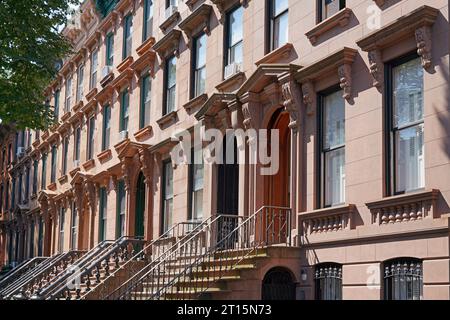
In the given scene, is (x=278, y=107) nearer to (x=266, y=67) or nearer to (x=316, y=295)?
(x=266, y=67)

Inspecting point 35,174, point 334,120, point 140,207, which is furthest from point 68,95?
point 334,120

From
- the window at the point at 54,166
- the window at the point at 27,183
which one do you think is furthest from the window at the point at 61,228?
the window at the point at 27,183

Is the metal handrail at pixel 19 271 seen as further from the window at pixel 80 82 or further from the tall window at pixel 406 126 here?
the tall window at pixel 406 126

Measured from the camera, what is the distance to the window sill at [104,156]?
27562 mm

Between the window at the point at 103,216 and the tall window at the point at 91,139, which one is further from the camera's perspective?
the tall window at the point at 91,139

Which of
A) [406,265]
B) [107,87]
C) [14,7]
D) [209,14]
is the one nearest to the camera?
→ [406,265]

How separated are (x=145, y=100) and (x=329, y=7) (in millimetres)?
10901

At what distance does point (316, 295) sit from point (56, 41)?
41.7 feet

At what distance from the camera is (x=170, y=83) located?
23281 mm

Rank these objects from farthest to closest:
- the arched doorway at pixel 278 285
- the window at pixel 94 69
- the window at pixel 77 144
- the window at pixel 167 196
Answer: the window at pixel 77 144 → the window at pixel 94 69 → the window at pixel 167 196 → the arched doorway at pixel 278 285

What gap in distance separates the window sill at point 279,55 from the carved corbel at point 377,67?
311cm

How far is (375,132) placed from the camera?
44.1ft

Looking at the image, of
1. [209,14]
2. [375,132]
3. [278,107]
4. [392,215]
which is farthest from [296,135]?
[209,14]

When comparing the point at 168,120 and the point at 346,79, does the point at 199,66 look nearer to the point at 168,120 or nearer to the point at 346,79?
the point at 168,120
